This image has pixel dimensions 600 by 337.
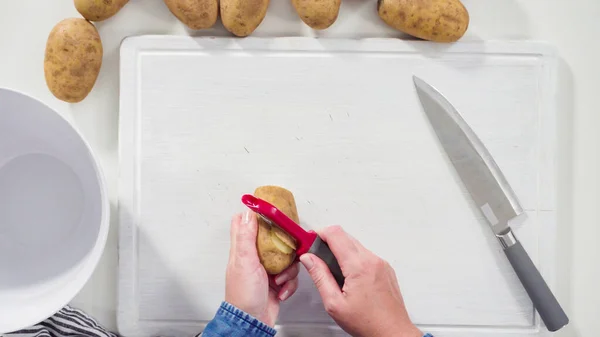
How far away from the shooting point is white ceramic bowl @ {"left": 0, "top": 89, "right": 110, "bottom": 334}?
0.89 m

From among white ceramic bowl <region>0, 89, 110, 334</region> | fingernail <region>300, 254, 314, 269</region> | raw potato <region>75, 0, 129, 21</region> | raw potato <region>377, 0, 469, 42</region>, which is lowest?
white ceramic bowl <region>0, 89, 110, 334</region>

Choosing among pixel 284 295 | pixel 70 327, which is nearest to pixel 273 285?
pixel 284 295

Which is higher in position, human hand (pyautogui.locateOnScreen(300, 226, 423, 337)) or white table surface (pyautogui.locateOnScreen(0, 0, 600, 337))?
white table surface (pyautogui.locateOnScreen(0, 0, 600, 337))

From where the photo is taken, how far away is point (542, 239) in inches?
37.0

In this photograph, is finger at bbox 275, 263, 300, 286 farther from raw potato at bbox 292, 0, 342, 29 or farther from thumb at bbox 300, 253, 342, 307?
raw potato at bbox 292, 0, 342, 29

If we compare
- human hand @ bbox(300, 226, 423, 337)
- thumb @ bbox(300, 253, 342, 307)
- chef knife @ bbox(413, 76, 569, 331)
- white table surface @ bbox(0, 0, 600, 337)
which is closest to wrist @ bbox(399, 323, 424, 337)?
human hand @ bbox(300, 226, 423, 337)

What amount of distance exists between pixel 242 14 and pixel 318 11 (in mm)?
128

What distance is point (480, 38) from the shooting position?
953mm

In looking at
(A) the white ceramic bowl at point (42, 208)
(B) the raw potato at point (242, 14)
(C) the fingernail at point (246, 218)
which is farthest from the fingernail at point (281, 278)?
(B) the raw potato at point (242, 14)

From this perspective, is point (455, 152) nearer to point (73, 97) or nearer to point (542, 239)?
point (542, 239)

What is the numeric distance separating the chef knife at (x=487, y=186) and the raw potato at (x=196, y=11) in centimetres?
37

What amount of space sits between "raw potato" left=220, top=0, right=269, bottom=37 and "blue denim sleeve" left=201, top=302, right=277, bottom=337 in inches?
18.2

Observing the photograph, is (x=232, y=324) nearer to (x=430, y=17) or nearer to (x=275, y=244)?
(x=275, y=244)

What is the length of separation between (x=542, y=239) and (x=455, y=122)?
10.5 inches
